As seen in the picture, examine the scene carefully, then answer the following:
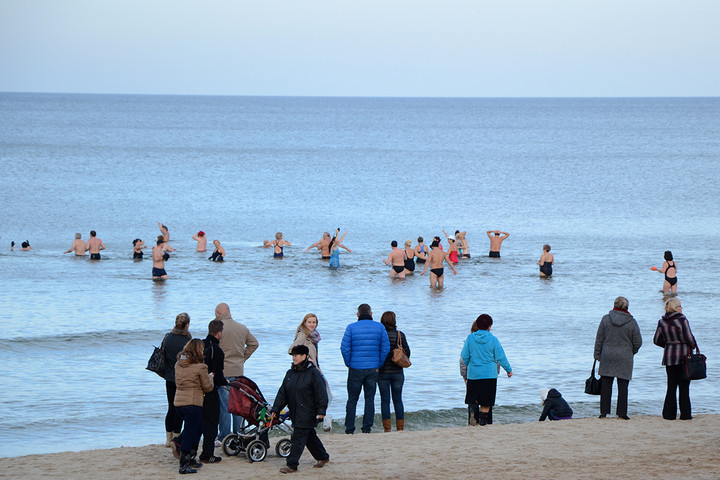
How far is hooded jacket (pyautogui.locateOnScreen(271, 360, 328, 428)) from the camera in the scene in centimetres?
769

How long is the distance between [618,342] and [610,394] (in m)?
0.70

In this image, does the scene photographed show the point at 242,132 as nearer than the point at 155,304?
No

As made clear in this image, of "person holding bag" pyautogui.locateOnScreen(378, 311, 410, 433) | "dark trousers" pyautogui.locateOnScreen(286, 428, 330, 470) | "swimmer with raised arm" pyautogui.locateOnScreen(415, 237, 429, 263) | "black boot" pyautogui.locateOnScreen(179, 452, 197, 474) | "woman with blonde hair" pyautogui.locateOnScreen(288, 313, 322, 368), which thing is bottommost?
"black boot" pyautogui.locateOnScreen(179, 452, 197, 474)

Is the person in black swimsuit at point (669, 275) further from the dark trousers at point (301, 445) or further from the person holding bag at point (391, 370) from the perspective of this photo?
the dark trousers at point (301, 445)

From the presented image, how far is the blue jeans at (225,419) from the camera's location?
29.0 feet

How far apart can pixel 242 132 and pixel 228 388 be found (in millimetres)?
119873

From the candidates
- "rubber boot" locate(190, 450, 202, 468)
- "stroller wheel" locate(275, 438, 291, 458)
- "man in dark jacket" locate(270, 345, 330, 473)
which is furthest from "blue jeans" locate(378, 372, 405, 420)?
"rubber boot" locate(190, 450, 202, 468)

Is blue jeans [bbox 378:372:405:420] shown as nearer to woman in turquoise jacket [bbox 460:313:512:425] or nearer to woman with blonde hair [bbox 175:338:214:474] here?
woman in turquoise jacket [bbox 460:313:512:425]

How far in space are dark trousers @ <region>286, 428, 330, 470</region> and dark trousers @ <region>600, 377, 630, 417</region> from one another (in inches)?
144

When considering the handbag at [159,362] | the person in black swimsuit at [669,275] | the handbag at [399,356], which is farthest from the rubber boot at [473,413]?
the person in black swimsuit at [669,275]

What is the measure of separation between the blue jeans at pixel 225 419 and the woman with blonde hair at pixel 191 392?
2.20 ft

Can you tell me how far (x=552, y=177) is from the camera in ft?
219

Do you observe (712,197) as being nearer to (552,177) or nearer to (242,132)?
(552,177)

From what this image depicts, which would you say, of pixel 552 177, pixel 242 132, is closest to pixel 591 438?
pixel 552 177
